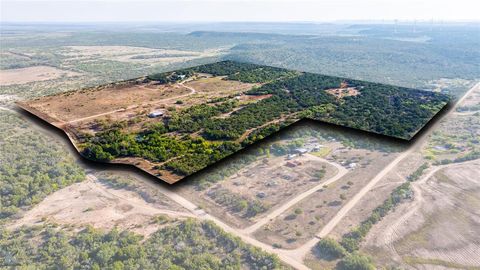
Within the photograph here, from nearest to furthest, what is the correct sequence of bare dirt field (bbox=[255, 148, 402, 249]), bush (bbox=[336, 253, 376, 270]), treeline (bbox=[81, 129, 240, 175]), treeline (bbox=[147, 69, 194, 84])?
bush (bbox=[336, 253, 376, 270]), bare dirt field (bbox=[255, 148, 402, 249]), treeline (bbox=[81, 129, 240, 175]), treeline (bbox=[147, 69, 194, 84])

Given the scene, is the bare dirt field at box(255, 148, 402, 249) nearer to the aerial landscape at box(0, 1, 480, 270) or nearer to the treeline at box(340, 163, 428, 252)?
the aerial landscape at box(0, 1, 480, 270)

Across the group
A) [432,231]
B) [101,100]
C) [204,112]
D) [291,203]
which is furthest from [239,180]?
[101,100]

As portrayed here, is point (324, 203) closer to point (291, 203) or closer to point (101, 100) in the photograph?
point (291, 203)

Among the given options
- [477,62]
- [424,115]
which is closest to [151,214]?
[424,115]

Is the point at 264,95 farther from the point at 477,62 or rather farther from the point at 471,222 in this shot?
the point at 477,62

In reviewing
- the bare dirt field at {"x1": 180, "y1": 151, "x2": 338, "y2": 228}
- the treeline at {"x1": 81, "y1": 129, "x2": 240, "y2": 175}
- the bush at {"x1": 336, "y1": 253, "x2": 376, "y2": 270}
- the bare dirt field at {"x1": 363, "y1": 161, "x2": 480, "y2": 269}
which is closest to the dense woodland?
the treeline at {"x1": 81, "y1": 129, "x2": 240, "y2": 175}

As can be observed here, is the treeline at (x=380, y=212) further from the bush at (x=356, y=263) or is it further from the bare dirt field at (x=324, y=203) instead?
the bare dirt field at (x=324, y=203)
